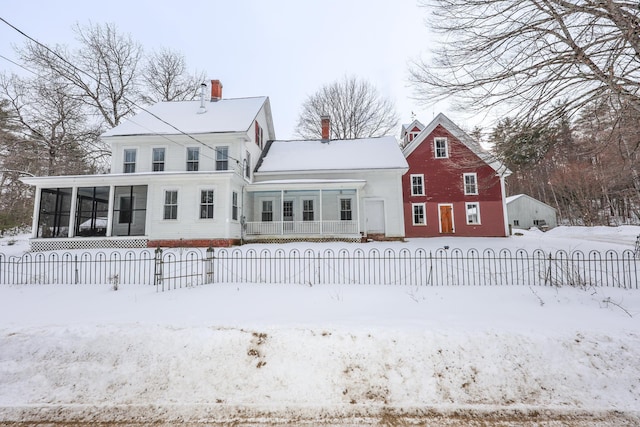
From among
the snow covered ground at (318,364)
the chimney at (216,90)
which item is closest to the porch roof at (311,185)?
the chimney at (216,90)

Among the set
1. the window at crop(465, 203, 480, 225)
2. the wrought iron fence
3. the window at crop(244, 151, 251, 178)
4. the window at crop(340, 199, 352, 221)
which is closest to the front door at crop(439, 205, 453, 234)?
the window at crop(465, 203, 480, 225)

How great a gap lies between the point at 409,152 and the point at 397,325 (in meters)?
17.9

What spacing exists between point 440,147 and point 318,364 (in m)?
19.6

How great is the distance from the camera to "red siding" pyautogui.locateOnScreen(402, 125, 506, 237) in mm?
19453

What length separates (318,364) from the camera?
3.78 metres

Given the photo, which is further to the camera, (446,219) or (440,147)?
(440,147)

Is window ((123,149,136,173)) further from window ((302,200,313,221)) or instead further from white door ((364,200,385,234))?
white door ((364,200,385,234))

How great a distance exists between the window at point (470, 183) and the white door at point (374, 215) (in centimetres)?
657

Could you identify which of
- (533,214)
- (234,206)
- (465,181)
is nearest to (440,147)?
(465,181)

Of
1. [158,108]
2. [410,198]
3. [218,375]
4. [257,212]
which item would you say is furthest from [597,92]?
[158,108]

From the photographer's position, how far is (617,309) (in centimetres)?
532

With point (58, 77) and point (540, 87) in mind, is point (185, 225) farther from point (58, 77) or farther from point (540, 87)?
point (58, 77)

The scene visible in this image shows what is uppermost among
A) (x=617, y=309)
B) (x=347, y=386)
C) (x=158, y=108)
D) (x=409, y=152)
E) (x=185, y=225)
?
(x=158, y=108)

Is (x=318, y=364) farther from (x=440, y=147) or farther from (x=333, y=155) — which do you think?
(x=440, y=147)
